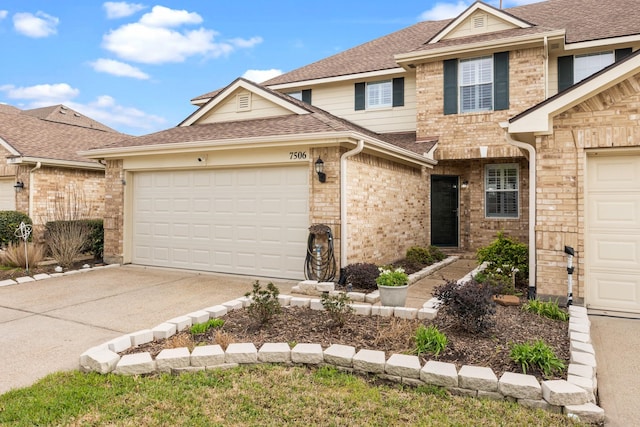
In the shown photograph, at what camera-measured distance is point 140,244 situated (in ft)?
36.1

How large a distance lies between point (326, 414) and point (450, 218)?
35.3ft

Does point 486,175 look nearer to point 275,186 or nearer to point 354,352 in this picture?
point 275,186

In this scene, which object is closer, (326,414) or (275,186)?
(326,414)

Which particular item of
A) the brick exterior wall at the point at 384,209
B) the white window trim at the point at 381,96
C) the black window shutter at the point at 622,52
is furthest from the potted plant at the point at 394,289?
the black window shutter at the point at 622,52

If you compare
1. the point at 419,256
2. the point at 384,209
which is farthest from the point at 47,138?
the point at 419,256

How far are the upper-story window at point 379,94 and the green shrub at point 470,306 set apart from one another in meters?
10.1

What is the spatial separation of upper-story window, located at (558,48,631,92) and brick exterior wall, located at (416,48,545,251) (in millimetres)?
1065

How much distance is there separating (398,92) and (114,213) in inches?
362

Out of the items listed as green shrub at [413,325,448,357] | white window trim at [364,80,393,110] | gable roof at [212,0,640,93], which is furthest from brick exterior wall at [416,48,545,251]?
green shrub at [413,325,448,357]

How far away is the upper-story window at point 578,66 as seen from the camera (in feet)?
38.4

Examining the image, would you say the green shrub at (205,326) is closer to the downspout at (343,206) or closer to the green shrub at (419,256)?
the downspout at (343,206)

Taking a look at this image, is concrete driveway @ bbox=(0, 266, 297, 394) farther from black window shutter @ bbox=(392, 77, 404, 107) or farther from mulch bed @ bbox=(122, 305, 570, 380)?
black window shutter @ bbox=(392, 77, 404, 107)

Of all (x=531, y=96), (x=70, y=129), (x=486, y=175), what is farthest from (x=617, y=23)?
(x=70, y=129)

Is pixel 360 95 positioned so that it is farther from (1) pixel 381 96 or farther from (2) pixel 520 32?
(2) pixel 520 32
